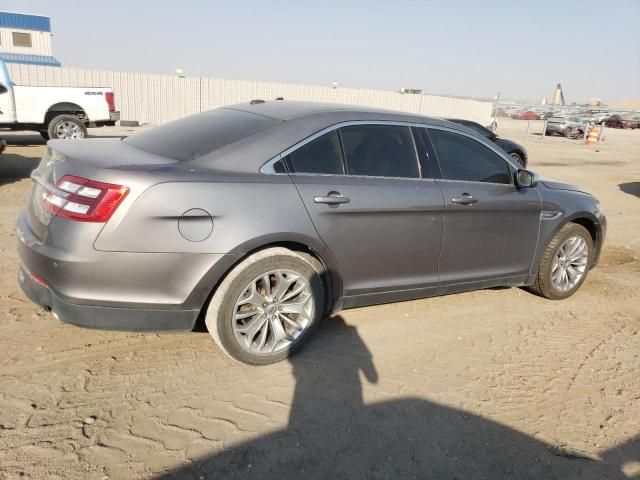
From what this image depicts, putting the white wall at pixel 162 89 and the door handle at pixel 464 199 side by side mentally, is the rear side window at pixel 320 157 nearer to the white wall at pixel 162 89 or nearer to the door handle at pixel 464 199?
the door handle at pixel 464 199

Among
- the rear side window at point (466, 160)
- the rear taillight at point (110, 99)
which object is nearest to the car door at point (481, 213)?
the rear side window at point (466, 160)

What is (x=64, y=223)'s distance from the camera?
111 inches

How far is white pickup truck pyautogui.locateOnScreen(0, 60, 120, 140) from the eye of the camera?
12102mm

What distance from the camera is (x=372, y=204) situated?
3.54 meters

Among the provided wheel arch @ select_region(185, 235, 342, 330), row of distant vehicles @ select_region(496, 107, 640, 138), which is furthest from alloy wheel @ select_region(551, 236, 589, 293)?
row of distant vehicles @ select_region(496, 107, 640, 138)

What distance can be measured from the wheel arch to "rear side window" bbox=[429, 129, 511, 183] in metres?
1.25

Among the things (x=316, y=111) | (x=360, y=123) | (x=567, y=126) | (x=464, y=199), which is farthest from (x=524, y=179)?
(x=567, y=126)

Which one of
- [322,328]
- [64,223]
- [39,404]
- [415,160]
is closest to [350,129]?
[415,160]

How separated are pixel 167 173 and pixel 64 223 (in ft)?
2.01

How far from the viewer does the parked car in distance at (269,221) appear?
2.84 m

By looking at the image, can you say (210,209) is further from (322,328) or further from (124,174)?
(322,328)

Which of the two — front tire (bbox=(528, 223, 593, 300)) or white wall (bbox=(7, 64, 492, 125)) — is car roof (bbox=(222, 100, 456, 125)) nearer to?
front tire (bbox=(528, 223, 593, 300))

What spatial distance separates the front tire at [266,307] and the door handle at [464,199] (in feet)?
4.22

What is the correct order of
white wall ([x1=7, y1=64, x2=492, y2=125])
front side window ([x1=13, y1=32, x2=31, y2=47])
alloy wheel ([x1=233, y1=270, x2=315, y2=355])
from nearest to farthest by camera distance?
alloy wheel ([x1=233, y1=270, x2=315, y2=355]), white wall ([x1=7, y1=64, x2=492, y2=125]), front side window ([x1=13, y1=32, x2=31, y2=47])
